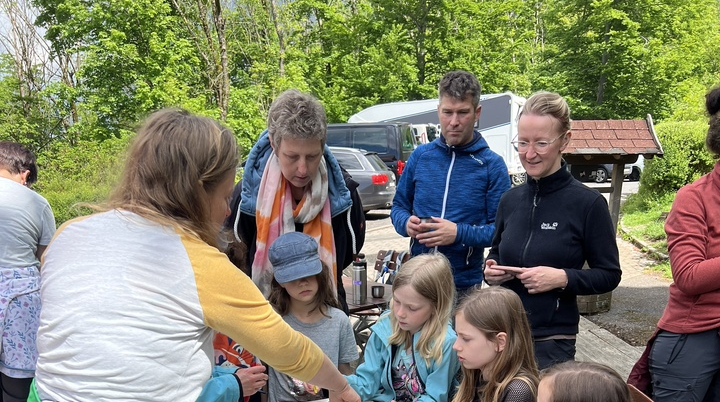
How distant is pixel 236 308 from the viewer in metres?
1.55

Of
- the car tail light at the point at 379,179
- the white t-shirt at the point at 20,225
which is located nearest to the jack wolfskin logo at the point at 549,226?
the white t-shirt at the point at 20,225

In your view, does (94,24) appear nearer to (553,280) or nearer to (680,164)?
(680,164)

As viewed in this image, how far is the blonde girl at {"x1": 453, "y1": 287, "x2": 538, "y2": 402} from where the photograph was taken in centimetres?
215

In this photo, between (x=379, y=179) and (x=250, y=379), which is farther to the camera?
(x=379, y=179)

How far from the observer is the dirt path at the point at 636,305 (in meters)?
5.57

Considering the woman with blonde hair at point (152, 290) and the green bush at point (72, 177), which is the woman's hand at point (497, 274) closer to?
the woman with blonde hair at point (152, 290)

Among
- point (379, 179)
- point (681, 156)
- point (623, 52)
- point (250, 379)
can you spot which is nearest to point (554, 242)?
point (250, 379)

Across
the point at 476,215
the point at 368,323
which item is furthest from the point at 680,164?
the point at 476,215

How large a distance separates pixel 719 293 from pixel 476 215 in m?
1.16

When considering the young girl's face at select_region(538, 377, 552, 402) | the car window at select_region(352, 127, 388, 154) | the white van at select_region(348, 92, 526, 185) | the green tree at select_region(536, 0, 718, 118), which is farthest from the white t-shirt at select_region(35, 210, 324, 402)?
the green tree at select_region(536, 0, 718, 118)

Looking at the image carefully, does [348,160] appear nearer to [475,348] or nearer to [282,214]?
[282,214]

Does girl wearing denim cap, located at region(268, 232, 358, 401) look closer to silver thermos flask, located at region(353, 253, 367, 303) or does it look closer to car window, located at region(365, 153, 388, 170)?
silver thermos flask, located at region(353, 253, 367, 303)

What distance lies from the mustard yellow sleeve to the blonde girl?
0.82m

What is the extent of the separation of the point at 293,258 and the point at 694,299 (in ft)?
5.30
